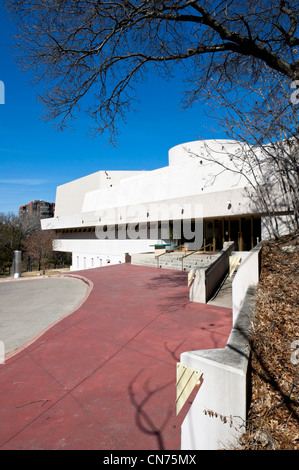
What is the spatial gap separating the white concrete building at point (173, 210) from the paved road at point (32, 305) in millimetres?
7563

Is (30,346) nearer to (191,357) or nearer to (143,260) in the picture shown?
(191,357)

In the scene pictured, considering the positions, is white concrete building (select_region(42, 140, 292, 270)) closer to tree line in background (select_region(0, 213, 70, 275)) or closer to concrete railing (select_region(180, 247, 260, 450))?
tree line in background (select_region(0, 213, 70, 275))

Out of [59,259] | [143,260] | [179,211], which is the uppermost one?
[179,211]

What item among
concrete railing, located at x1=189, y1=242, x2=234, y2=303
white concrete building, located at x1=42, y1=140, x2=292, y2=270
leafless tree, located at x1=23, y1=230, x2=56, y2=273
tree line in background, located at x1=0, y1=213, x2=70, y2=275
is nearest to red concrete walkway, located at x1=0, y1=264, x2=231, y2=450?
concrete railing, located at x1=189, y1=242, x2=234, y2=303

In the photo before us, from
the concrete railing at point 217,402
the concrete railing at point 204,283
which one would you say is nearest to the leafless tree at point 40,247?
the concrete railing at point 204,283

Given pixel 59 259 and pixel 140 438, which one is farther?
pixel 59 259

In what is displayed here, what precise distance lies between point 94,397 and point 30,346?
8.41ft

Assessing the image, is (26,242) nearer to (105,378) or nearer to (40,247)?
(40,247)

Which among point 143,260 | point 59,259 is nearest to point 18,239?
point 59,259

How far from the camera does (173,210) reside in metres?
20.5

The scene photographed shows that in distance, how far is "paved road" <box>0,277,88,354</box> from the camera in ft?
20.4

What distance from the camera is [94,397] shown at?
11.5ft

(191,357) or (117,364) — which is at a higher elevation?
(191,357)
